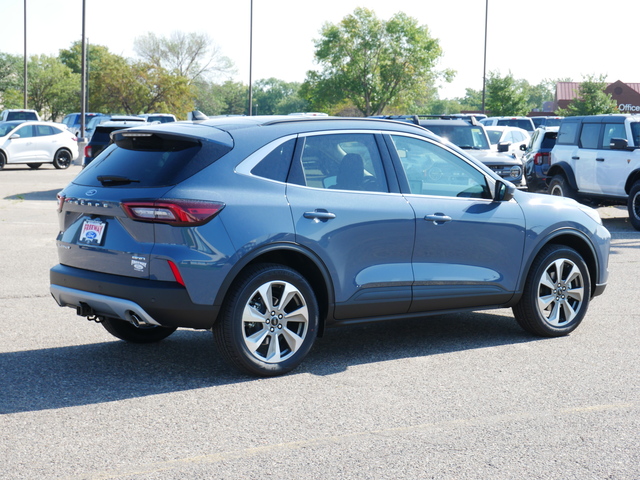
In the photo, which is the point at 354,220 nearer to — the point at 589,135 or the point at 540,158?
the point at 589,135

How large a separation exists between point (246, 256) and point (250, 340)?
55cm

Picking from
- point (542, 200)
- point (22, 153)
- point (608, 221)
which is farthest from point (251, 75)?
point (542, 200)

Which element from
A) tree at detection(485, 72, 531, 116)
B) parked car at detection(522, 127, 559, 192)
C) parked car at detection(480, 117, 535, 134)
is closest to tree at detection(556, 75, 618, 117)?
tree at detection(485, 72, 531, 116)

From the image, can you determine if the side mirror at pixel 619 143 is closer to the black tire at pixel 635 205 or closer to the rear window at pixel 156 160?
the black tire at pixel 635 205

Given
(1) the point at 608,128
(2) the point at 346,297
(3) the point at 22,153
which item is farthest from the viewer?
(3) the point at 22,153

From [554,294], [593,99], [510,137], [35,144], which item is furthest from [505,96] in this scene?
[554,294]

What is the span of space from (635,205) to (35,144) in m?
21.6

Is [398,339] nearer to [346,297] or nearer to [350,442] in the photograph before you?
[346,297]

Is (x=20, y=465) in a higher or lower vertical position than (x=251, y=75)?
lower

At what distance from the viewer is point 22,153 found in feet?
99.0

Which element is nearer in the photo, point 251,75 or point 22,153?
point 22,153

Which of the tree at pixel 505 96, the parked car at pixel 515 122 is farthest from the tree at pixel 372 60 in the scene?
the parked car at pixel 515 122

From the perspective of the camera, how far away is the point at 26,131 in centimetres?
3045

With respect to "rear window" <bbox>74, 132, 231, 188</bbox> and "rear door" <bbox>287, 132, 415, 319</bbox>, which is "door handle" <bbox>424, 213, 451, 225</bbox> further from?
"rear window" <bbox>74, 132, 231, 188</bbox>
